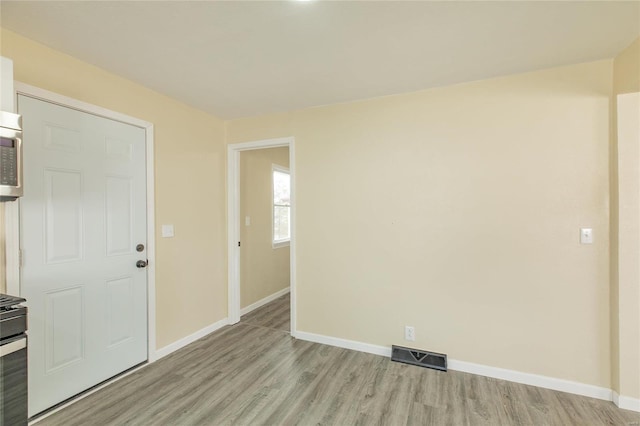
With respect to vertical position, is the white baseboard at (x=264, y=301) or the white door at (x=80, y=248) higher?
the white door at (x=80, y=248)

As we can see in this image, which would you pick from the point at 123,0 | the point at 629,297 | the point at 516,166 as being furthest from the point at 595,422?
the point at 123,0

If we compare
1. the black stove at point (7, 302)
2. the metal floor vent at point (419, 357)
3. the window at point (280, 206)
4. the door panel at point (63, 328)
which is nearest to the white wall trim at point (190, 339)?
the door panel at point (63, 328)

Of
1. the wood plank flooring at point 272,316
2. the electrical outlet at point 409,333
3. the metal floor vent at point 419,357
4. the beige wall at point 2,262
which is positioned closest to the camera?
the beige wall at point 2,262

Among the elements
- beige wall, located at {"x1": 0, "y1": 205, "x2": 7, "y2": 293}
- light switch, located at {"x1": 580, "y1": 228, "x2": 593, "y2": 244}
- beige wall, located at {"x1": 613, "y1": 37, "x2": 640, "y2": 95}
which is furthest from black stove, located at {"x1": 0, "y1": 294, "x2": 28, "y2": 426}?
beige wall, located at {"x1": 613, "y1": 37, "x2": 640, "y2": 95}

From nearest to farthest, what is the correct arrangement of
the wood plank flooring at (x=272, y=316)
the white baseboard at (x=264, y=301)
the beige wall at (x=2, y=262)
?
the beige wall at (x=2, y=262) → the wood plank flooring at (x=272, y=316) → the white baseboard at (x=264, y=301)

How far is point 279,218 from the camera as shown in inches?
194

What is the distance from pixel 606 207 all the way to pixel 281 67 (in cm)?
267

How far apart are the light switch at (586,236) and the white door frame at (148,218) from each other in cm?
358

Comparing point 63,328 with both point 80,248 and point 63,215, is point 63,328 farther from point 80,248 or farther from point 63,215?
point 63,215

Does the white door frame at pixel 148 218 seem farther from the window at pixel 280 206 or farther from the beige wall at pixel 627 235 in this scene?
the beige wall at pixel 627 235

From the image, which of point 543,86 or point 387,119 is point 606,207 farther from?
point 387,119

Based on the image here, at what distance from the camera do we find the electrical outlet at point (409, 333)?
8.71 ft

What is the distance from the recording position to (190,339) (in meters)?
3.01

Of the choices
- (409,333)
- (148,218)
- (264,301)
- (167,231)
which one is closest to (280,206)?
(264,301)
